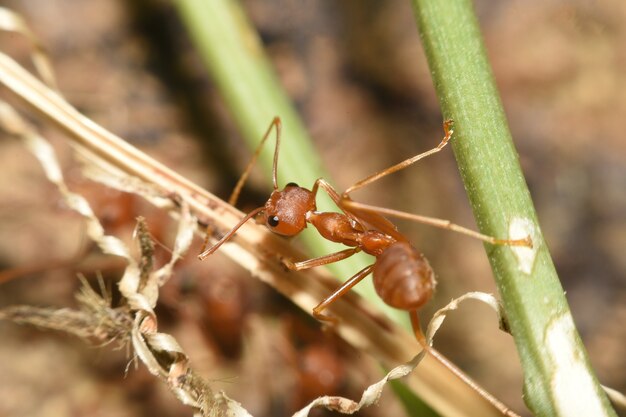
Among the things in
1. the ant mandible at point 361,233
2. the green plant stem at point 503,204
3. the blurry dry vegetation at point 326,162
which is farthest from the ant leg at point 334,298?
the blurry dry vegetation at point 326,162

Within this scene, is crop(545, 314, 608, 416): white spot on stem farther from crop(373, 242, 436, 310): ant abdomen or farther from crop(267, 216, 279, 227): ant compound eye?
crop(267, 216, 279, 227): ant compound eye

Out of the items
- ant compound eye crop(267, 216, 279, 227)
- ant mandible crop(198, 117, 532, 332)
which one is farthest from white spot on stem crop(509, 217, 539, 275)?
ant compound eye crop(267, 216, 279, 227)

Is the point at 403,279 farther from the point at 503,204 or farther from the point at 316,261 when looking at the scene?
the point at 503,204

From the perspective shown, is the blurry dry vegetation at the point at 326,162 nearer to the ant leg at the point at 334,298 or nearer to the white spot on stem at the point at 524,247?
the ant leg at the point at 334,298

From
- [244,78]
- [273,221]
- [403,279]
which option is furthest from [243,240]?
[244,78]

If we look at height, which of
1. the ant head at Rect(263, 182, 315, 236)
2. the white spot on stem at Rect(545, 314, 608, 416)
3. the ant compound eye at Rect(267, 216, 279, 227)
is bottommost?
the white spot on stem at Rect(545, 314, 608, 416)

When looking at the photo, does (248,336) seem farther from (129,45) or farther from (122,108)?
(129,45)
